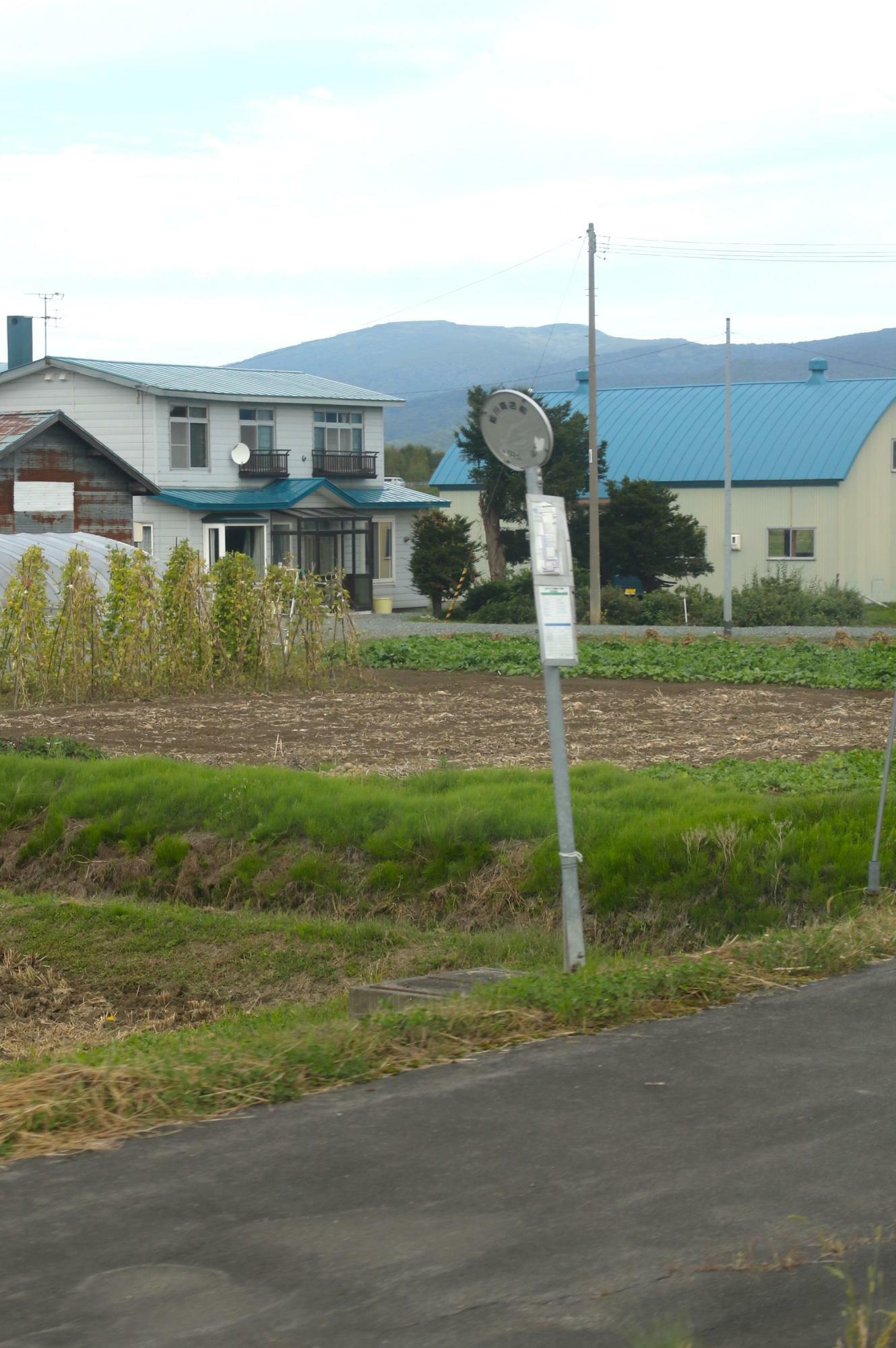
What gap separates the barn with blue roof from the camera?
153 ft

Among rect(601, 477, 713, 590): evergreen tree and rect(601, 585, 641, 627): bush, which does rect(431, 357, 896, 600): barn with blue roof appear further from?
rect(601, 585, 641, 627): bush

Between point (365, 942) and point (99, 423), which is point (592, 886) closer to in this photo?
point (365, 942)

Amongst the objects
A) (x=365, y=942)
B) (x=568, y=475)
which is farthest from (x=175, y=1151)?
(x=568, y=475)

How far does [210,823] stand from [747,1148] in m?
7.63

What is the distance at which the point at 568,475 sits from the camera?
4331 centimetres

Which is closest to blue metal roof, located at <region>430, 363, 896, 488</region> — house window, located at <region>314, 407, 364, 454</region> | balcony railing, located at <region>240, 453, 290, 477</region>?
house window, located at <region>314, 407, 364, 454</region>

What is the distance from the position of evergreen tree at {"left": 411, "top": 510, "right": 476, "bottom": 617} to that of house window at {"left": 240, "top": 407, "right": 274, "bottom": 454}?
19.3 feet

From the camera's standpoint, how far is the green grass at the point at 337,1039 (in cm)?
486

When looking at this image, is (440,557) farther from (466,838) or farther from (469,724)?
(466,838)

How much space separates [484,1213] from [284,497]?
1641 inches

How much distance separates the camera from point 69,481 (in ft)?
110

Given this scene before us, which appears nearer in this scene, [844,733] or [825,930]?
[825,930]

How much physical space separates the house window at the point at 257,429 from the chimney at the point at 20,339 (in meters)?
9.12

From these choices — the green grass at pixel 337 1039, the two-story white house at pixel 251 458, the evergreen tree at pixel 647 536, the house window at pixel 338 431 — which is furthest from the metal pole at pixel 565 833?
the house window at pixel 338 431
